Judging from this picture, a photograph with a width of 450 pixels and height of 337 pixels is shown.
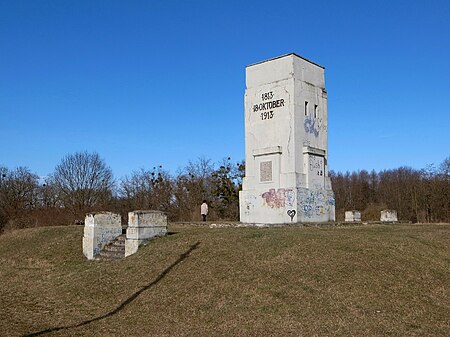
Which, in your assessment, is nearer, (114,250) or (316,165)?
(114,250)

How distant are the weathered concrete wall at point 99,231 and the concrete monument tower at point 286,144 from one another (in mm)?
7983

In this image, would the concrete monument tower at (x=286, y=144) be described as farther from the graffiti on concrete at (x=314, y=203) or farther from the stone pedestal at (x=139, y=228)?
the stone pedestal at (x=139, y=228)

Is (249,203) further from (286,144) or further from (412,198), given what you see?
(412,198)

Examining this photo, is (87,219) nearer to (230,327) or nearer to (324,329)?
(230,327)

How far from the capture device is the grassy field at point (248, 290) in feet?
29.6

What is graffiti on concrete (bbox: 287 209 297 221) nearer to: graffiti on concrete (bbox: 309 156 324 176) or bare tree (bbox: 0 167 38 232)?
graffiti on concrete (bbox: 309 156 324 176)

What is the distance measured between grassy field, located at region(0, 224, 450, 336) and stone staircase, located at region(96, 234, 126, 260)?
890mm

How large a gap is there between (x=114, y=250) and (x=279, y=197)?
28.5 ft

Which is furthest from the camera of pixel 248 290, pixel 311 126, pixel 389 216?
pixel 389 216

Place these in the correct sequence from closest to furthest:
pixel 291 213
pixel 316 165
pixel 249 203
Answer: pixel 291 213 → pixel 316 165 → pixel 249 203

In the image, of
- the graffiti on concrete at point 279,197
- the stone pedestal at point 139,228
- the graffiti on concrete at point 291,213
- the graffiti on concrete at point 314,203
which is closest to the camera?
the stone pedestal at point 139,228

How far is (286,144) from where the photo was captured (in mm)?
22562

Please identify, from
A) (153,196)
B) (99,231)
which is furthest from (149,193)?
(99,231)

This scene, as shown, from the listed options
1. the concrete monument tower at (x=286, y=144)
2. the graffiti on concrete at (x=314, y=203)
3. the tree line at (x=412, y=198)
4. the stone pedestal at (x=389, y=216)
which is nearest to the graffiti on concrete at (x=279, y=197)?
the concrete monument tower at (x=286, y=144)
